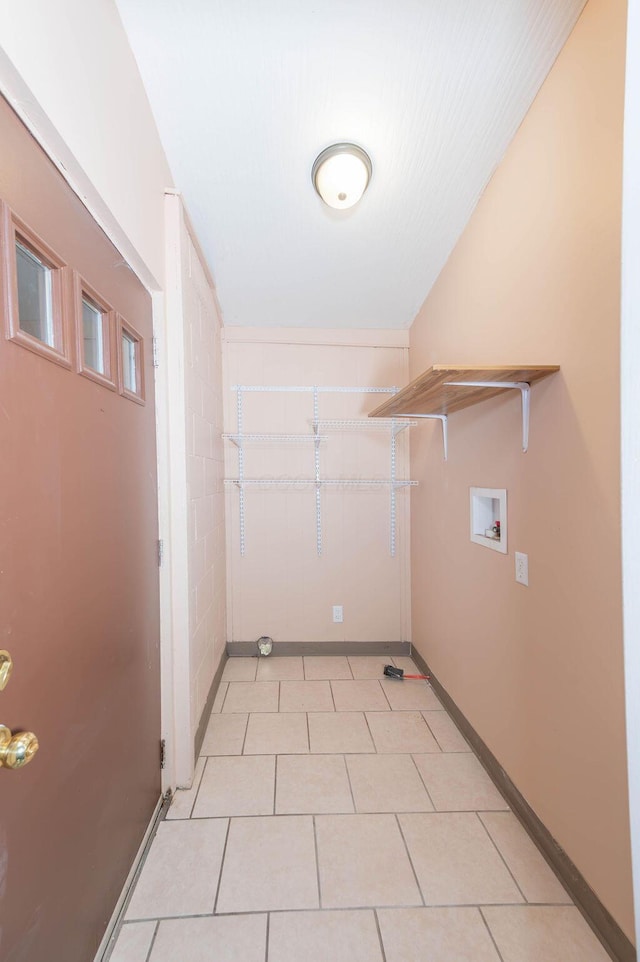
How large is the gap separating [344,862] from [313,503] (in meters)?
1.87

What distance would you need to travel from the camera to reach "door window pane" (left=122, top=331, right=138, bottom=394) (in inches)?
49.9

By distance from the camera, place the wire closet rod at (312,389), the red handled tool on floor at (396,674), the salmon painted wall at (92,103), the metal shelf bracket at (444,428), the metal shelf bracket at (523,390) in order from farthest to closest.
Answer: the wire closet rod at (312,389)
the red handled tool on floor at (396,674)
the metal shelf bracket at (444,428)
the metal shelf bracket at (523,390)
the salmon painted wall at (92,103)

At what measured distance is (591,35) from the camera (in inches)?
42.8

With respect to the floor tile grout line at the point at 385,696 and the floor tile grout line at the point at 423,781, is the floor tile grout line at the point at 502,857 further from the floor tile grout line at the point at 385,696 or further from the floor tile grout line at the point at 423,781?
the floor tile grout line at the point at 385,696

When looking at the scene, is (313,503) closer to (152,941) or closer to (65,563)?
(65,563)

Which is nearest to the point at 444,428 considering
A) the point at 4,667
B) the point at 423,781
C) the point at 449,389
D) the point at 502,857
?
the point at 449,389

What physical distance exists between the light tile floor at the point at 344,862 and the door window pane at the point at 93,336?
1595mm

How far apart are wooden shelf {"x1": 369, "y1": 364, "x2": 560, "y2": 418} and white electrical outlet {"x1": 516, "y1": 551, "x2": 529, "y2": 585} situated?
63cm

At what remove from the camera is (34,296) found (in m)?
0.83

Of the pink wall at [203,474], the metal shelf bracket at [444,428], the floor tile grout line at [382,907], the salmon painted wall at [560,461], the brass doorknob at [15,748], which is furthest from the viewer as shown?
the metal shelf bracket at [444,428]

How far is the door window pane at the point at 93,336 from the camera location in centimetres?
104

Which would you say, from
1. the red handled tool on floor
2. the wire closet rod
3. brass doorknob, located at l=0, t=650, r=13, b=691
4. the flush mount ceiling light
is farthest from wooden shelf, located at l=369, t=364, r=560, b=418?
the red handled tool on floor

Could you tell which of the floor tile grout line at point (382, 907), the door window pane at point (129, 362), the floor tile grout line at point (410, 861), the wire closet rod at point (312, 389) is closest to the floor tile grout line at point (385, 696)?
the floor tile grout line at point (410, 861)

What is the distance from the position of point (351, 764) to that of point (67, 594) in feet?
4.90
